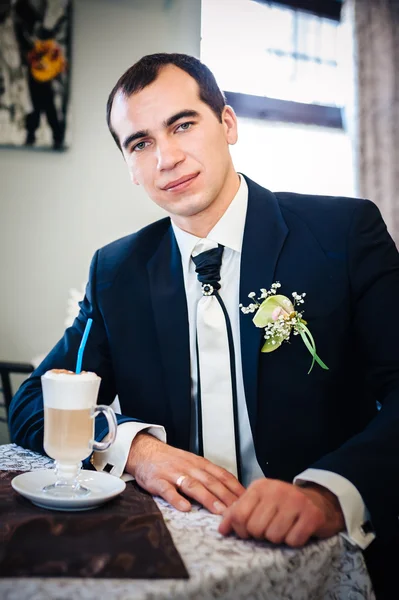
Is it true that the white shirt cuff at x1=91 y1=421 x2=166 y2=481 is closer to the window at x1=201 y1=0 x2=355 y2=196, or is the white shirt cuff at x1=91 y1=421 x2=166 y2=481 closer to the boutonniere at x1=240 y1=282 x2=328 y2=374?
the boutonniere at x1=240 y1=282 x2=328 y2=374

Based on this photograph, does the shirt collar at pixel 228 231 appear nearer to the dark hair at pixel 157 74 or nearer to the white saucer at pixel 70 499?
the dark hair at pixel 157 74

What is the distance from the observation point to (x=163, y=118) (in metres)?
1.52

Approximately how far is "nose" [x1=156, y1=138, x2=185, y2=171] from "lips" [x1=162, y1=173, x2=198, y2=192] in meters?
0.04

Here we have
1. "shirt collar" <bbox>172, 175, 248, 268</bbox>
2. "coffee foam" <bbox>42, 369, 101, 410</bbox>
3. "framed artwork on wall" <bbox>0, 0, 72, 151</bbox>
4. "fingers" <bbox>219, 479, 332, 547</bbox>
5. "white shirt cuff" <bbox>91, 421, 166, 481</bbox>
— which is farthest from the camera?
"framed artwork on wall" <bbox>0, 0, 72, 151</bbox>

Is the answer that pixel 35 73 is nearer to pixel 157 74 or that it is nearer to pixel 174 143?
pixel 157 74

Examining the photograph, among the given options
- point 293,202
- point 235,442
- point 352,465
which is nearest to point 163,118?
point 293,202

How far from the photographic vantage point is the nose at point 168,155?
1506mm

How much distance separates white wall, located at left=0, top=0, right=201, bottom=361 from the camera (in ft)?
9.82

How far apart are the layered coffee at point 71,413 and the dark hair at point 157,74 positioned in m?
0.94

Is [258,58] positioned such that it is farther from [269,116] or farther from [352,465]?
[352,465]

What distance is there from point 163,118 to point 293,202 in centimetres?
41

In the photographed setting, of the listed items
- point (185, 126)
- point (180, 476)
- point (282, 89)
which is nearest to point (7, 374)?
point (185, 126)

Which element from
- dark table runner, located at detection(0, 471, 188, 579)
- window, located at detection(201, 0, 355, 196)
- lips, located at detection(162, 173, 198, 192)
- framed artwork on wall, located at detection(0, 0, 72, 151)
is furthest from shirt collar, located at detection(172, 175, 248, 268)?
Result: window, located at detection(201, 0, 355, 196)

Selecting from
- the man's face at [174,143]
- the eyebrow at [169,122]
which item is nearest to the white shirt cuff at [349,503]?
the man's face at [174,143]
